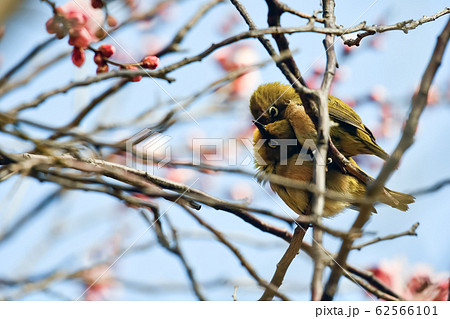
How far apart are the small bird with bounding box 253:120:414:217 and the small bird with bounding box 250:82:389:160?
86mm

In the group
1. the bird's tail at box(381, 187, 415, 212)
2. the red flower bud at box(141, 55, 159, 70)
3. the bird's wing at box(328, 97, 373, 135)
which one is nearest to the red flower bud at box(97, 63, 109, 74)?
the red flower bud at box(141, 55, 159, 70)

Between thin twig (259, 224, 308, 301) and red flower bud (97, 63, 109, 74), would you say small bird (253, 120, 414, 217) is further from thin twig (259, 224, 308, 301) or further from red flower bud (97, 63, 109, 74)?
red flower bud (97, 63, 109, 74)

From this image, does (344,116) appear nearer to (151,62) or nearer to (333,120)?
(333,120)

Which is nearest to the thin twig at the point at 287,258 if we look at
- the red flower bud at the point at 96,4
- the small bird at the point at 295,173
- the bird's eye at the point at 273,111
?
the small bird at the point at 295,173

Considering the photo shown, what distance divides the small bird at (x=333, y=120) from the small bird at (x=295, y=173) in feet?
0.28

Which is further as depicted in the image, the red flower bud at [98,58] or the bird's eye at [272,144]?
the bird's eye at [272,144]

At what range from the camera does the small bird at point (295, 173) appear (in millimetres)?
2527

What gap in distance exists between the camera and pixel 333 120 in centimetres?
262

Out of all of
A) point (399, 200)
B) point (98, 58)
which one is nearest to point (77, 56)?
point (98, 58)

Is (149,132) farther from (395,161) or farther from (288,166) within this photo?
(395,161)

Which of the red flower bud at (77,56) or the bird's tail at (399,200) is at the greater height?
the red flower bud at (77,56)

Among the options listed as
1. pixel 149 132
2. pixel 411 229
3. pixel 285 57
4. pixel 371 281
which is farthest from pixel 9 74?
pixel 371 281

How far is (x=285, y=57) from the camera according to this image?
1.68m

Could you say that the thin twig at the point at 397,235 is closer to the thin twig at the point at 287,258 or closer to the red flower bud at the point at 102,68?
the thin twig at the point at 287,258
